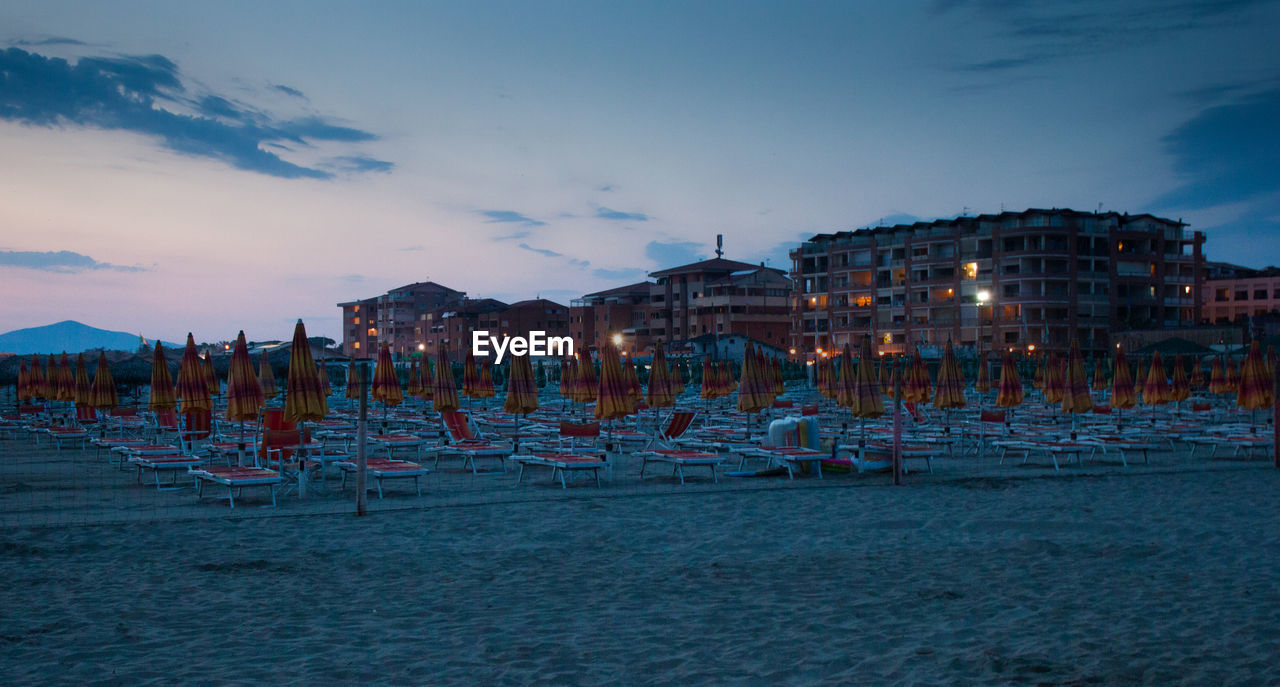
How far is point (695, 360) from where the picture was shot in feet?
221

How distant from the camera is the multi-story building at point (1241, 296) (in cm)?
8412

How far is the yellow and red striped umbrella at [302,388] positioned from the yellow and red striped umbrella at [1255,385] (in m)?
17.0

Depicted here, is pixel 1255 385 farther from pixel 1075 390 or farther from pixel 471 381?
pixel 471 381

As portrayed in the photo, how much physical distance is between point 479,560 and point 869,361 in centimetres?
973

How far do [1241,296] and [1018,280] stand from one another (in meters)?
26.5

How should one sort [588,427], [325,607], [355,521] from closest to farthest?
1. [325,607]
2. [355,521]
3. [588,427]

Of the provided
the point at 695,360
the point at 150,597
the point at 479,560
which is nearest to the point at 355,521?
the point at 479,560

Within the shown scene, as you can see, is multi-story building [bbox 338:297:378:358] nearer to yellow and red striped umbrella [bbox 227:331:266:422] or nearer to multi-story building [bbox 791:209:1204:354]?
multi-story building [bbox 791:209:1204:354]

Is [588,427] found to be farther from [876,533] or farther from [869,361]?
[876,533]

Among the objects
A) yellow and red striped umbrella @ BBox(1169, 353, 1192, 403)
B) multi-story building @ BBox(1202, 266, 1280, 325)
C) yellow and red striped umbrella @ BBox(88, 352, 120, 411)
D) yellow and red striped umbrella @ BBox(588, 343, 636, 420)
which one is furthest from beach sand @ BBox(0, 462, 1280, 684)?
multi-story building @ BBox(1202, 266, 1280, 325)

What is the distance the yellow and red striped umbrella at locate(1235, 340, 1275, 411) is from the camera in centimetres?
1906

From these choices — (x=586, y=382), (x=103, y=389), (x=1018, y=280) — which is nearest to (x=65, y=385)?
(x=103, y=389)

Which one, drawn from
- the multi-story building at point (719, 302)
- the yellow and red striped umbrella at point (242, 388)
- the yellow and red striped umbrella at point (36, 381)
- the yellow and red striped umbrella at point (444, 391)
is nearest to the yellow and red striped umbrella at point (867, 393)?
the yellow and red striped umbrella at point (444, 391)

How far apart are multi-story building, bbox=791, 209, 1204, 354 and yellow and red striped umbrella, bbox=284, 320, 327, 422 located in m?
62.8
